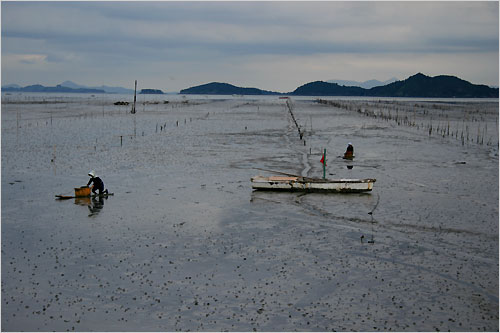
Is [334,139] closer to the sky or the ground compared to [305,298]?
closer to the sky

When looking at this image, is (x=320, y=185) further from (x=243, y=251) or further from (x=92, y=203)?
(x=92, y=203)

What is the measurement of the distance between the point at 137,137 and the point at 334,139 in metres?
25.0

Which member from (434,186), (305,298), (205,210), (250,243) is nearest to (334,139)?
(434,186)

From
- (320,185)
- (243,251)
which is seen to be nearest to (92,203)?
(243,251)

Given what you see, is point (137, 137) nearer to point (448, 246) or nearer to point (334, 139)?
point (334, 139)

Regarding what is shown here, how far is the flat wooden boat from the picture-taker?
96.0 ft

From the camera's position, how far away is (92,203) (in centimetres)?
2658

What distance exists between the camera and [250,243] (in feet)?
65.8

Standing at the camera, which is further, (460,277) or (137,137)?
(137,137)

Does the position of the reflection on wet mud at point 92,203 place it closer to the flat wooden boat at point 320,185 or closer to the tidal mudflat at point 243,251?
the tidal mudflat at point 243,251

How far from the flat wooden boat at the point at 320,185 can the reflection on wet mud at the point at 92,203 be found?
9.25 meters

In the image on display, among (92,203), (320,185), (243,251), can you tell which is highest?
(320,185)

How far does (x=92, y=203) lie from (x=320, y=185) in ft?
44.4

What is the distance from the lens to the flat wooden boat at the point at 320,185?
2927 cm
